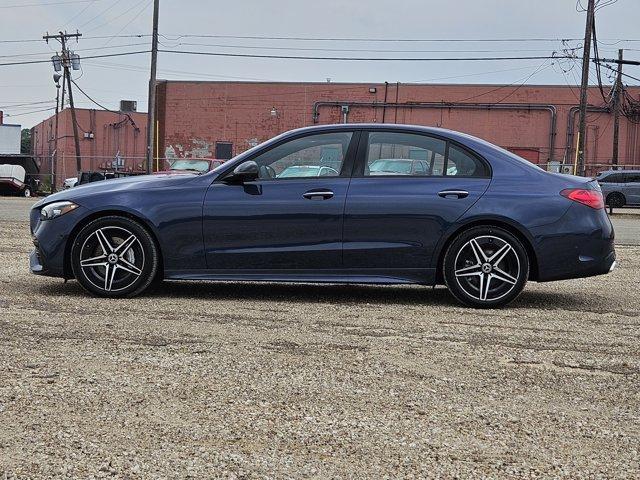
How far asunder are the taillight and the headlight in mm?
3862

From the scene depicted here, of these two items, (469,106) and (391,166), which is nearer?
(391,166)

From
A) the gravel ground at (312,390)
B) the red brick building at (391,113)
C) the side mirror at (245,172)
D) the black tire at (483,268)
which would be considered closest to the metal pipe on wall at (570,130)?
the red brick building at (391,113)

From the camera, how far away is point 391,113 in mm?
42750

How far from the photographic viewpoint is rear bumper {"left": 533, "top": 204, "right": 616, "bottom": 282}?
669 cm

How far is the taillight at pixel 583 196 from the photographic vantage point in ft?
22.2

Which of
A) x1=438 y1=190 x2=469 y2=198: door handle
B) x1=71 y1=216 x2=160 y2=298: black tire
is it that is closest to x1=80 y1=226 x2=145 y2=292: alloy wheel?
x1=71 y1=216 x2=160 y2=298: black tire

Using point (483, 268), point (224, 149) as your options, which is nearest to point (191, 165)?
point (483, 268)

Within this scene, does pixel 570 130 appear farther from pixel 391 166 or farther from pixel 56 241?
pixel 56 241

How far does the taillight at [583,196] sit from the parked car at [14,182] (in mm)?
37596

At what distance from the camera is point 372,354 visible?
4.84 m

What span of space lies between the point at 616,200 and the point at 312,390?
30.2 m

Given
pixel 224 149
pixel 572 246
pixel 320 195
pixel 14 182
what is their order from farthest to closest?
pixel 224 149, pixel 14 182, pixel 320 195, pixel 572 246

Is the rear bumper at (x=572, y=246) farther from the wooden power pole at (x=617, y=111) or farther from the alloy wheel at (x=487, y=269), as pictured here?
the wooden power pole at (x=617, y=111)

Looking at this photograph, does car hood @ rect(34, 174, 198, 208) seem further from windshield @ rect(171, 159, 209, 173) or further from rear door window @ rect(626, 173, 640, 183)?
rear door window @ rect(626, 173, 640, 183)
